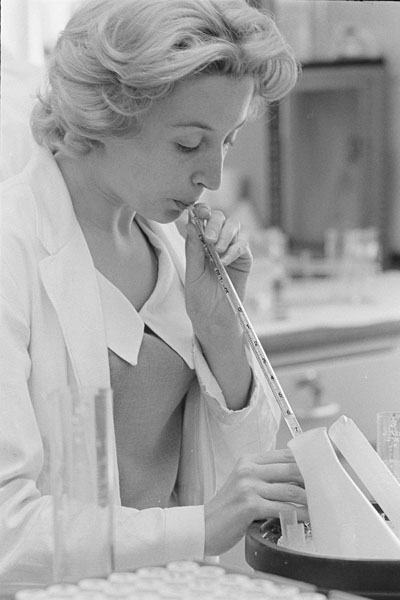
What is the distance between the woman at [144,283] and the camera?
1082 millimetres

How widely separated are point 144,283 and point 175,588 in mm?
716

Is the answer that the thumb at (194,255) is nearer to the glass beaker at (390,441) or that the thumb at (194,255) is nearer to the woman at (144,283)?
the woman at (144,283)

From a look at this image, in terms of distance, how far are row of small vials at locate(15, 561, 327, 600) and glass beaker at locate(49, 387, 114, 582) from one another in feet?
0.09

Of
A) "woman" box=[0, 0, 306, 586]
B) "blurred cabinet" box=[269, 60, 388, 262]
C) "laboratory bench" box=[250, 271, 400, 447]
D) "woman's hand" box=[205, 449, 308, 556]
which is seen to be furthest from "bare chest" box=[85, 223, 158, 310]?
"blurred cabinet" box=[269, 60, 388, 262]

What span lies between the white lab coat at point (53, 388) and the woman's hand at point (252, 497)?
23 millimetres

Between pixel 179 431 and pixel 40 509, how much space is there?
363mm

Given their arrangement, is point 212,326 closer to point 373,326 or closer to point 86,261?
point 86,261

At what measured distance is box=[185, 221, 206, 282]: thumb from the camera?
135 centimetres

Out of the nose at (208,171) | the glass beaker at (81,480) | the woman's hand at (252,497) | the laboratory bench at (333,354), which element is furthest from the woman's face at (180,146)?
the laboratory bench at (333,354)

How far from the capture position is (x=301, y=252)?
128 inches

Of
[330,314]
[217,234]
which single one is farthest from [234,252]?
[330,314]

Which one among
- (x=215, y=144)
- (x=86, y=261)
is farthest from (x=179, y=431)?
(x=215, y=144)

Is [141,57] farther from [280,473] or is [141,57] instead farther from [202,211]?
[280,473]

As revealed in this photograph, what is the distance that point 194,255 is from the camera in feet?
4.44
